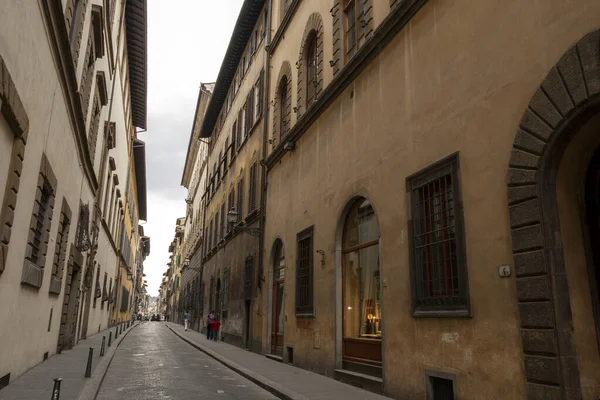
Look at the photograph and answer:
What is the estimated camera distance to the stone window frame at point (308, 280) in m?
12.6

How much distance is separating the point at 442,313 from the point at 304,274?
658cm

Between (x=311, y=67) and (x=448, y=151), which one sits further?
(x=311, y=67)

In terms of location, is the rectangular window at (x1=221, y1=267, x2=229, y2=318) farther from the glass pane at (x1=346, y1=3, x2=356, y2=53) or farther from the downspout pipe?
the glass pane at (x1=346, y1=3, x2=356, y2=53)

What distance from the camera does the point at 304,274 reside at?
1341cm

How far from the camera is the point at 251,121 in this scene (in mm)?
22047

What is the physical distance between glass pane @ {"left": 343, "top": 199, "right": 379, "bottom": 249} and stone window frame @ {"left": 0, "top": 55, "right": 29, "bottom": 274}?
6531mm

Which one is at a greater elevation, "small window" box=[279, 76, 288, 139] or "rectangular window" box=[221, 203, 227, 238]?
"small window" box=[279, 76, 288, 139]

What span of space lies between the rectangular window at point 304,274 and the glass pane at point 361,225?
195 cm

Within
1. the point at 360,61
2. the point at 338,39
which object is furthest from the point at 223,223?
the point at 360,61

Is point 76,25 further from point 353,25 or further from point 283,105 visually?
point 283,105

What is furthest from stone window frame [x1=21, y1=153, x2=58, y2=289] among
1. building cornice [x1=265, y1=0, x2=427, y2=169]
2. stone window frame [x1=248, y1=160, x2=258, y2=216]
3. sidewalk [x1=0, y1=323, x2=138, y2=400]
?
stone window frame [x1=248, y1=160, x2=258, y2=216]

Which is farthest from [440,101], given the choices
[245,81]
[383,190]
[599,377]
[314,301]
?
[245,81]

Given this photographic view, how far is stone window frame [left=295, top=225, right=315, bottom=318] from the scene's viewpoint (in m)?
12.6

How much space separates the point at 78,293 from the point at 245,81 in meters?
13.2
